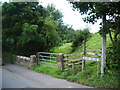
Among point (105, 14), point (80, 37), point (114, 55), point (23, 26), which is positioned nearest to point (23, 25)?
point (23, 26)

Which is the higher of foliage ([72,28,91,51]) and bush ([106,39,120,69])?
foliage ([72,28,91,51])

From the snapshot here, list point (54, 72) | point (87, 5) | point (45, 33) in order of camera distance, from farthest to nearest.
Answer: point (45, 33)
point (54, 72)
point (87, 5)

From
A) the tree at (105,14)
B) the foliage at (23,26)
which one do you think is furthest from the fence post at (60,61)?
the foliage at (23,26)

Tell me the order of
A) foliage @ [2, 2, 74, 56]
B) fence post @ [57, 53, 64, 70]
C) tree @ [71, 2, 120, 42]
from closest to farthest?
tree @ [71, 2, 120, 42] → fence post @ [57, 53, 64, 70] → foliage @ [2, 2, 74, 56]

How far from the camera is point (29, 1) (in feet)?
37.9

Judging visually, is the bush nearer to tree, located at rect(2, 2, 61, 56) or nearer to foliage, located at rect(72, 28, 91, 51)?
tree, located at rect(2, 2, 61, 56)

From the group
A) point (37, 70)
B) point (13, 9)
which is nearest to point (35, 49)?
point (37, 70)

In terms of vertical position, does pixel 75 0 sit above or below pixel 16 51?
above

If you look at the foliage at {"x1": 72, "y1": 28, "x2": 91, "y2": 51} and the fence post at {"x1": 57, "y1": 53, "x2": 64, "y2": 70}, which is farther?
the foliage at {"x1": 72, "y1": 28, "x2": 91, "y2": 51}

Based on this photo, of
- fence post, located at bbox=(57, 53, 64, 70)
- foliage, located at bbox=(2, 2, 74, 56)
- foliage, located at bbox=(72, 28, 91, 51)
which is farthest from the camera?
foliage, located at bbox=(72, 28, 91, 51)

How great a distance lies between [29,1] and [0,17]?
303 cm

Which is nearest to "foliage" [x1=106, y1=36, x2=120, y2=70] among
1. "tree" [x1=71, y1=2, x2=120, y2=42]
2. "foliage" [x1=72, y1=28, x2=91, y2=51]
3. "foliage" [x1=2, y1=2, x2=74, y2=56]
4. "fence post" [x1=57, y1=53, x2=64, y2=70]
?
"tree" [x1=71, y1=2, x2=120, y2=42]

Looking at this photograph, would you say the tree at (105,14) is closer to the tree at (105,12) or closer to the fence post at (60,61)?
the tree at (105,12)

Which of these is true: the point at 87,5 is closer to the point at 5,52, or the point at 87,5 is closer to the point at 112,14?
the point at 112,14
